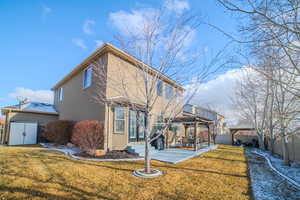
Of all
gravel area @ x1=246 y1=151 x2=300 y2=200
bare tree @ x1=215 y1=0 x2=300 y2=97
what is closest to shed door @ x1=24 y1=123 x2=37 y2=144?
gravel area @ x1=246 y1=151 x2=300 y2=200

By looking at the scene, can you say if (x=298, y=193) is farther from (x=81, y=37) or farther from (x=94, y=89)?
(x=81, y=37)

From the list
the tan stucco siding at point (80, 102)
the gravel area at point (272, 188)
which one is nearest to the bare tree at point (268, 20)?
the gravel area at point (272, 188)

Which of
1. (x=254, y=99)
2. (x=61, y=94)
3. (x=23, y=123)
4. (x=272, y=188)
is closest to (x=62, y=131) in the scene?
(x=23, y=123)

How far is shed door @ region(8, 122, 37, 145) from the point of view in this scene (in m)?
13.5

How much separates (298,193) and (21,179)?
8060 mm

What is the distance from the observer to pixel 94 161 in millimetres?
7441

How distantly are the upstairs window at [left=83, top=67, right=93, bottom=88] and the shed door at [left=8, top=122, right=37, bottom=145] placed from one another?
767cm

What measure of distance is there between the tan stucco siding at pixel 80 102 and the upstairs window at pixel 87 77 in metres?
0.33

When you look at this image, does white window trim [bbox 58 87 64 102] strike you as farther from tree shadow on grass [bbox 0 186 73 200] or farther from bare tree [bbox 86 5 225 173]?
tree shadow on grass [bbox 0 186 73 200]

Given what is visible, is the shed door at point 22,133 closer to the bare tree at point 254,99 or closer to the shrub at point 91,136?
the shrub at point 91,136

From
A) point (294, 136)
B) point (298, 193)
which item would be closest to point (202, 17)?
point (298, 193)

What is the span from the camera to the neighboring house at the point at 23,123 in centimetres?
1362

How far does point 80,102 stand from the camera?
40.1 ft

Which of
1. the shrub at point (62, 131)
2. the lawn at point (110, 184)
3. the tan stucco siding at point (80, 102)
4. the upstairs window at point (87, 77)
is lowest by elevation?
the lawn at point (110, 184)
